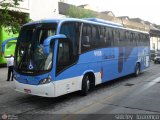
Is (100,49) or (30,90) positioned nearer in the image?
(30,90)

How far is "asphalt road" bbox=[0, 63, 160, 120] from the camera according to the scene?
27.9 feet

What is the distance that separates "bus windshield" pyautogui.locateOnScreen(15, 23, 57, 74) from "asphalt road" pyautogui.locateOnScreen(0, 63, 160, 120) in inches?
53.8

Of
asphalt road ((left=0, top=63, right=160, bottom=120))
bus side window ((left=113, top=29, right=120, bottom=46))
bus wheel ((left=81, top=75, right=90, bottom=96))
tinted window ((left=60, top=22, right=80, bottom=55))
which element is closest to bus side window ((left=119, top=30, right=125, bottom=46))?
bus side window ((left=113, top=29, right=120, bottom=46))

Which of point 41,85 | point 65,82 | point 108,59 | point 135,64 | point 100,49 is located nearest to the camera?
point 41,85

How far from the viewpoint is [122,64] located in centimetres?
1584

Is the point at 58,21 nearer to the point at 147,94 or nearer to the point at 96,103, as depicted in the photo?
the point at 96,103

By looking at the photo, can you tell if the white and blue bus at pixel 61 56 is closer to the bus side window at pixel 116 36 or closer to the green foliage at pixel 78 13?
the bus side window at pixel 116 36

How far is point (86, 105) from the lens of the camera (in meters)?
9.85

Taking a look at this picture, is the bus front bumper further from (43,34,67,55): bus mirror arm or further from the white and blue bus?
(43,34,67,55): bus mirror arm

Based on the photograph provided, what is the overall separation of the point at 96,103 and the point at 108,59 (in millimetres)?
4012

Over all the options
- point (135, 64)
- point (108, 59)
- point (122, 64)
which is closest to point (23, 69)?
point (108, 59)

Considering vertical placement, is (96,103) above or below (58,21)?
below

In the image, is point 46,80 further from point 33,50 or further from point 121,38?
point 121,38

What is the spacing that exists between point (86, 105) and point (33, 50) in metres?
2.78
